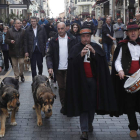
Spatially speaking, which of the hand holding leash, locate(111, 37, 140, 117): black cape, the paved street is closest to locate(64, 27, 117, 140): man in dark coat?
the hand holding leash

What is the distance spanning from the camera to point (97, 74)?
490 cm

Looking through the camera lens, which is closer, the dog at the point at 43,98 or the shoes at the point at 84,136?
the shoes at the point at 84,136

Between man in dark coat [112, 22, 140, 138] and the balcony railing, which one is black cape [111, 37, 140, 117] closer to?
man in dark coat [112, 22, 140, 138]

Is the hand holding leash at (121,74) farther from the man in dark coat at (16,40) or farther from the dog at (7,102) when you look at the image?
the man in dark coat at (16,40)

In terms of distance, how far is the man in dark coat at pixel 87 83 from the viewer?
486cm

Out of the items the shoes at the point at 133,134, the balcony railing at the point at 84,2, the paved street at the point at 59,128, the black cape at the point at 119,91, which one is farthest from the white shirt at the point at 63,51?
the balcony railing at the point at 84,2

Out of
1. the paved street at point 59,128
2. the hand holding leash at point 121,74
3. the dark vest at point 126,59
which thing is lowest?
the paved street at point 59,128

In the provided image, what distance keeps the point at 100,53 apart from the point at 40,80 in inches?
75.4

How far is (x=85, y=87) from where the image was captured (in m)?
4.84

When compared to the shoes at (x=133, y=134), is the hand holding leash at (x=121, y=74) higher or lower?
higher

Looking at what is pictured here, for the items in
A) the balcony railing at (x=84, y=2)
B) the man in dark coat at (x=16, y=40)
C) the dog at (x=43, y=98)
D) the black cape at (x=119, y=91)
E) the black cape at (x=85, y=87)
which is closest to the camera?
the black cape at (x=85, y=87)

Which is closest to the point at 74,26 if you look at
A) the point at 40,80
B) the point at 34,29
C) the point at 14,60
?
the point at 34,29

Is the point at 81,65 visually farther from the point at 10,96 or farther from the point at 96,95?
the point at 10,96

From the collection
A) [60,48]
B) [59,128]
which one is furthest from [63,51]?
[59,128]
